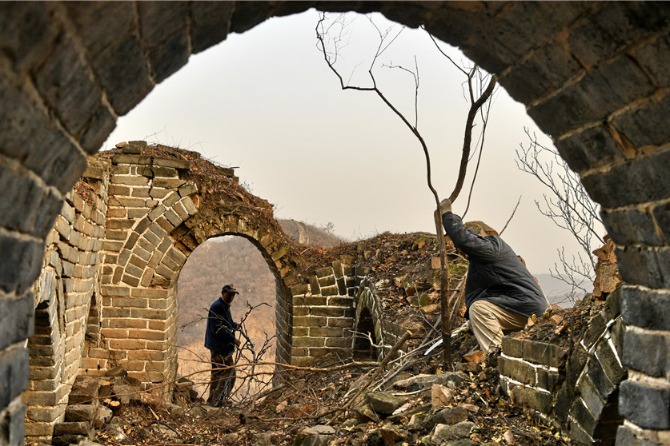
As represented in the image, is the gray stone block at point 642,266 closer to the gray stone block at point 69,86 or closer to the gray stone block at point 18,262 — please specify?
the gray stone block at point 69,86

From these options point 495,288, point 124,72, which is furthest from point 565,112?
point 495,288

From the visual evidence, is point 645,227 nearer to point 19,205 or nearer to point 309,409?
point 19,205

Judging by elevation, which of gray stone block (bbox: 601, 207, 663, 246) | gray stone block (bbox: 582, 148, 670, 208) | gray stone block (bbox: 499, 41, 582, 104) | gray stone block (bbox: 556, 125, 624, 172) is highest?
gray stone block (bbox: 499, 41, 582, 104)

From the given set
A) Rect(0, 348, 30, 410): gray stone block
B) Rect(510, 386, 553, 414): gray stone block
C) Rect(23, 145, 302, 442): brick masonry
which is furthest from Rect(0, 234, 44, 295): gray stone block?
Rect(23, 145, 302, 442): brick masonry

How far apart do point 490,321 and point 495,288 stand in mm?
375

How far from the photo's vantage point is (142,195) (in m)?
9.64

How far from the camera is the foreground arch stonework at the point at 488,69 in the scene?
1.61m

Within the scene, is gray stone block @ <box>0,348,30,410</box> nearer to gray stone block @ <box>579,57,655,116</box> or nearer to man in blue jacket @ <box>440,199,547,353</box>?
gray stone block @ <box>579,57,655,116</box>

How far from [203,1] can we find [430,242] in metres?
9.12

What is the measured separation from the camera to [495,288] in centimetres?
622

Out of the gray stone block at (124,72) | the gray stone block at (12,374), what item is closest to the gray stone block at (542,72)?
the gray stone block at (124,72)

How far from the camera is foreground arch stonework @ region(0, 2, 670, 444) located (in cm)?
161

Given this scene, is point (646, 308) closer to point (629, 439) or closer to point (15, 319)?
point (629, 439)

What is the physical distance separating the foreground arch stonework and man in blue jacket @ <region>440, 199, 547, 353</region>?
10.4 feet
